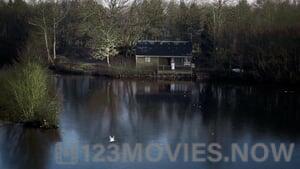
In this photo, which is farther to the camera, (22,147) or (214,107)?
(214,107)

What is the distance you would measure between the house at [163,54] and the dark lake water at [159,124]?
7414mm

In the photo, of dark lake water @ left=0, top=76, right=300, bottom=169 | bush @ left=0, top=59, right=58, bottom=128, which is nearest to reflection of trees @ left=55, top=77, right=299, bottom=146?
dark lake water @ left=0, top=76, right=300, bottom=169

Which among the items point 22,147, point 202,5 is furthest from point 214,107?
point 202,5

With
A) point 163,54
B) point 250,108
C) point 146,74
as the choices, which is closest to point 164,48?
point 163,54

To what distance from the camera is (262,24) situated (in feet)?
114

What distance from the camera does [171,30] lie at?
150 ft

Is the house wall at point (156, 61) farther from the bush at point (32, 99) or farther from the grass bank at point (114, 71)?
the bush at point (32, 99)

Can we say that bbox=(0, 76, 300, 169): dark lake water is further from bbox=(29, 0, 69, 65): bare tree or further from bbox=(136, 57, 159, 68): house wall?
bbox=(29, 0, 69, 65): bare tree

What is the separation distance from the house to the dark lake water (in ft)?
24.3

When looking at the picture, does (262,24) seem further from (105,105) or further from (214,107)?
(105,105)

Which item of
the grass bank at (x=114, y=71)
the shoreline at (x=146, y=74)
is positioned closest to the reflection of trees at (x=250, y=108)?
the shoreline at (x=146, y=74)

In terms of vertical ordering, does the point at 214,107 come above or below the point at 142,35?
below

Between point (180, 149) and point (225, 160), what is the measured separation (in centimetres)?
168

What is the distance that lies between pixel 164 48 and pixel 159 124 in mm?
20322
